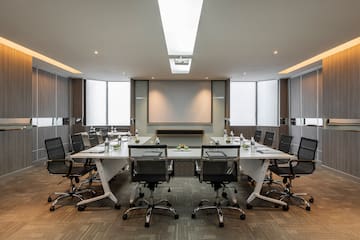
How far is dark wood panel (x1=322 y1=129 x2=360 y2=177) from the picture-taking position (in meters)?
5.14

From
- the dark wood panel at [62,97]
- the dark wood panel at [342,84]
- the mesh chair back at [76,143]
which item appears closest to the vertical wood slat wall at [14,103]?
the mesh chair back at [76,143]

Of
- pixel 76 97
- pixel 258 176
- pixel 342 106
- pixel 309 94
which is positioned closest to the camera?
pixel 258 176

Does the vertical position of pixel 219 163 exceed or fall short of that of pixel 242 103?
it falls short

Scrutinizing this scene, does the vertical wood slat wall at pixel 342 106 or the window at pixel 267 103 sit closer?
the vertical wood slat wall at pixel 342 106

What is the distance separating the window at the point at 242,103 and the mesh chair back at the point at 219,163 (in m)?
7.13

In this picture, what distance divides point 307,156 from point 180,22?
334cm

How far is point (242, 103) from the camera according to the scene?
10094mm

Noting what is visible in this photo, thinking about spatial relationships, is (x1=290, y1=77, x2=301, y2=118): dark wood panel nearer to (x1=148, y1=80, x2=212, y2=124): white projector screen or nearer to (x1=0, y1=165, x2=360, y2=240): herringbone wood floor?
(x1=148, y1=80, x2=212, y2=124): white projector screen

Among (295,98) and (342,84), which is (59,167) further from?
(295,98)

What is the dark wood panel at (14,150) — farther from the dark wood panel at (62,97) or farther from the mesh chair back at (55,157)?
the dark wood panel at (62,97)

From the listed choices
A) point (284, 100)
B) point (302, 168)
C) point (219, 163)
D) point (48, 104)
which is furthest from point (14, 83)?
point (284, 100)

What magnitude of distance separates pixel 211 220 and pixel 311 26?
3510 millimetres

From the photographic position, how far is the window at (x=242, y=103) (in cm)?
1005

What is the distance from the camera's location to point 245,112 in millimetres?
10070
